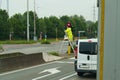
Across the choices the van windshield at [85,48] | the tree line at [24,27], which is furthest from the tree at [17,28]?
the van windshield at [85,48]

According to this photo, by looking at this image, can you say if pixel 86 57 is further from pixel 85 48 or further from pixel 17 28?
pixel 17 28

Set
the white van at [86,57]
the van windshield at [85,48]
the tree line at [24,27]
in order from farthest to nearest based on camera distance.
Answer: the tree line at [24,27] → the van windshield at [85,48] → the white van at [86,57]

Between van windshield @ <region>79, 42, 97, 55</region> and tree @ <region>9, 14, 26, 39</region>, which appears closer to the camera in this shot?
van windshield @ <region>79, 42, 97, 55</region>

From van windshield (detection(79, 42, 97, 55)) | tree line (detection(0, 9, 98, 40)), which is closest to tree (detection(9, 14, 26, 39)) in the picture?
tree line (detection(0, 9, 98, 40))

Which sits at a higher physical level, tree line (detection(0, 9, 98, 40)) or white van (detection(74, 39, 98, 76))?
tree line (detection(0, 9, 98, 40))

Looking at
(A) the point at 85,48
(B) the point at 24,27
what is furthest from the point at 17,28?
(A) the point at 85,48

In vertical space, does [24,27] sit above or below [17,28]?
above

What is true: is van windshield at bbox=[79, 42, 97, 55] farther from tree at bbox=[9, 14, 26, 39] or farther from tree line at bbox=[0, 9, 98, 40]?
tree at bbox=[9, 14, 26, 39]

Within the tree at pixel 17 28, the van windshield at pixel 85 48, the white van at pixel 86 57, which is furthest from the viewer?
the tree at pixel 17 28

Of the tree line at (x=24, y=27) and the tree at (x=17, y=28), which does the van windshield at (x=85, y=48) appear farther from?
the tree at (x=17, y=28)

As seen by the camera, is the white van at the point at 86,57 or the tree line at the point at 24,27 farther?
the tree line at the point at 24,27

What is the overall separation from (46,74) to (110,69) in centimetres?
1585

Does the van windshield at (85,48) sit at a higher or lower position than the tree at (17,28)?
lower

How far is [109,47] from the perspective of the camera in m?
3.84
